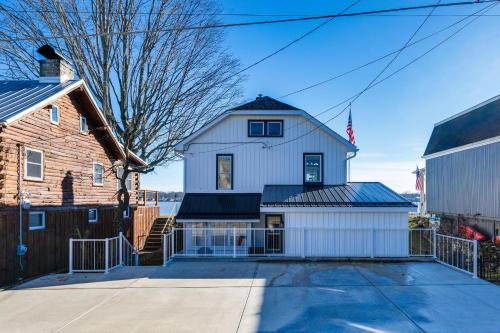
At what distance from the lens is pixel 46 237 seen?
38.4ft

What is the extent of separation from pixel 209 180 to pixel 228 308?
8.46m

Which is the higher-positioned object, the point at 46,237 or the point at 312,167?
the point at 312,167

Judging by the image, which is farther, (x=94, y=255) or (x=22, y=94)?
(x=22, y=94)

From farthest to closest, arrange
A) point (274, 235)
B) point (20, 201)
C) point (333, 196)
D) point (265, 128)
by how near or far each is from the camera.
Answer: point (265, 128) < point (274, 235) < point (333, 196) < point (20, 201)

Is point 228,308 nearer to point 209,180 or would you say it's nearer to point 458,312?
point 458,312

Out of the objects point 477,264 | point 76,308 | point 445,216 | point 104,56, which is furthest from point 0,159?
point 445,216

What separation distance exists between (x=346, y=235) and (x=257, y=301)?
6245 mm

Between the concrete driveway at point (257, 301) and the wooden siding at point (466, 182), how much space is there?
10173mm

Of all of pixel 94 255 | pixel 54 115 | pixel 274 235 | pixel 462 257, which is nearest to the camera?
pixel 462 257

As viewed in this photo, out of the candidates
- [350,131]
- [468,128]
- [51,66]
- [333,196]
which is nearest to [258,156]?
[333,196]

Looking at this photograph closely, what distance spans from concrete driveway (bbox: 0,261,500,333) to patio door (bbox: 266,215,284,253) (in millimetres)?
2712

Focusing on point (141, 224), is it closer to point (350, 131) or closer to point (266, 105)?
point (266, 105)

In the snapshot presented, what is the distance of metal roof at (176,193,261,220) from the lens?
13750 mm

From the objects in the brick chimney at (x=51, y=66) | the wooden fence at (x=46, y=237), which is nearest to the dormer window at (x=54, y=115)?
the brick chimney at (x=51, y=66)
